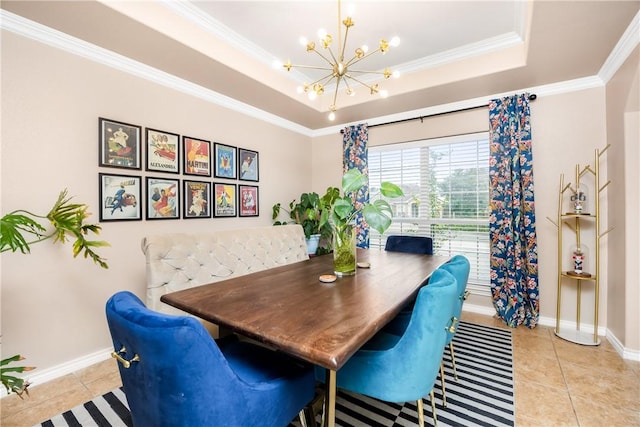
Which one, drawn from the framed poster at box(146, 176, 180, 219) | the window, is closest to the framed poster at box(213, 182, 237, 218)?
the framed poster at box(146, 176, 180, 219)

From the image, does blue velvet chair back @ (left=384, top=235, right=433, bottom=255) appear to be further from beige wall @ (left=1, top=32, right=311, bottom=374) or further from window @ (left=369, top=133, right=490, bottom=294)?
beige wall @ (left=1, top=32, right=311, bottom=374)

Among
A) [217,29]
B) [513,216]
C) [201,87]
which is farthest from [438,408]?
[201,87]

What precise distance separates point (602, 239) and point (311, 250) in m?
3.19

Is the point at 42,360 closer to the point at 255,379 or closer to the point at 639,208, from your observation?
the point at 255,379

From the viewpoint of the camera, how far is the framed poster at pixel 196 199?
9.67ft

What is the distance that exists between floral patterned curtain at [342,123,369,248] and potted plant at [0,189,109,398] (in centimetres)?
303

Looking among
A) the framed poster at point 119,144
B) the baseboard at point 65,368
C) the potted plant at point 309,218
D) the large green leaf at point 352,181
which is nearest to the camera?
the large green leaf at point 352,181

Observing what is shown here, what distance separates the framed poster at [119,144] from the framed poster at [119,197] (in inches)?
4.5

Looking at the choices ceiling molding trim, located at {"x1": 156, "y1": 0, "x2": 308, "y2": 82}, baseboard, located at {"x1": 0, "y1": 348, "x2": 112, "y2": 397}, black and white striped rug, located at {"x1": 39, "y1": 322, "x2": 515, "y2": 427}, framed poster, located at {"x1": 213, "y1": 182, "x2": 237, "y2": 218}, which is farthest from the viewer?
framed poster, located at {"x1": 213, "y1": 182, "x2": 237, "y2": 218}

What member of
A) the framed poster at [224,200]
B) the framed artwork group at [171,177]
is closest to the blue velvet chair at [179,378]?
the framed artwork group at [171,177]

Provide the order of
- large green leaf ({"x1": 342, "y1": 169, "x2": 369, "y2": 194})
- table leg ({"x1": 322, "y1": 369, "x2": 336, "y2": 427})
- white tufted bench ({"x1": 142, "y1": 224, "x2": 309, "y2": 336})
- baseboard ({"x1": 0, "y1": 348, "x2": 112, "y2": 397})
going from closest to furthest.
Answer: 1. table leg ({"x1": 322, "y1": 369, "x2": 336, "y2": 427})
2. large green leaf ({"x1": 342, "y1": 169, "x2": 369, "y2": 194})
3. white tufted bench ({"x1": 142, "y1": 224, "x2": 309, "y2": 336})
4. baseboard ({"x1": 0, "y1": 348, "x2": 112, "y2": 397})

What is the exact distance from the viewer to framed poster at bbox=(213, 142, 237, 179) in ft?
10.6

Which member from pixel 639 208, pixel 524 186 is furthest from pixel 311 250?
pixel 639 208

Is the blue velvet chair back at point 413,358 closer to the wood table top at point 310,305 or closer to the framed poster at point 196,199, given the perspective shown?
the wood table top at point 310,305
